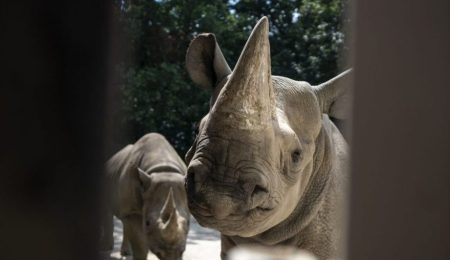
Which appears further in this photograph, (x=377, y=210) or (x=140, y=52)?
(x=140, y=52)

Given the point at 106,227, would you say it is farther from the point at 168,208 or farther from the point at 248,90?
the point at 168,208

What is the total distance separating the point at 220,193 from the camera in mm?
2328

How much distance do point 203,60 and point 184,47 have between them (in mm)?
9516

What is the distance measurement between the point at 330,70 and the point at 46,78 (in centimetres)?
1065

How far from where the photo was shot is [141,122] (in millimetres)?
11805

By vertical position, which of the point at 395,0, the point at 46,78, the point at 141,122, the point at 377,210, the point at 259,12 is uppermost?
the point at 259,12

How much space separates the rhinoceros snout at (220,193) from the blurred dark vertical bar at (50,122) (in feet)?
3.56

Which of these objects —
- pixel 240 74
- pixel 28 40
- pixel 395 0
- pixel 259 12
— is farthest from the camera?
pixel 259 12

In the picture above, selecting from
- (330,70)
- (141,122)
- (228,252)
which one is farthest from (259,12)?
(228,252)

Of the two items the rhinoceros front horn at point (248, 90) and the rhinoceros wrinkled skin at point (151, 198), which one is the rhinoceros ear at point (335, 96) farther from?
the rhinoceros wrinkled skin at point (151, 198)

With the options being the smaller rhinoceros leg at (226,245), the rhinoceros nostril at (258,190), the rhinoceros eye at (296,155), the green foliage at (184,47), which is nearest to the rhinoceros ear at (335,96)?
the rhinoceros eye at (296,155)

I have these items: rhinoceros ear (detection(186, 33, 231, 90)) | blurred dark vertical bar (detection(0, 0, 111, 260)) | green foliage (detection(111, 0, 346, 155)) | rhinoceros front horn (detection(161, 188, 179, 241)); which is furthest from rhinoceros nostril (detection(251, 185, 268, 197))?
green foliage (detection(111, 0, 346, 155))

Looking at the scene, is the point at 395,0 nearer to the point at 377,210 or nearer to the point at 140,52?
the point at 377,210

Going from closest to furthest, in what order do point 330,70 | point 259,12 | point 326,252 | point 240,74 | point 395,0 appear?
1. point 395,0
2. point 240,74
3. point 326,252
4. point 330,70
5. point 259,12
